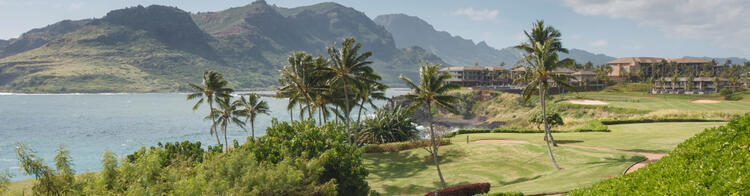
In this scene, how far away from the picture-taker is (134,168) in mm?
19594

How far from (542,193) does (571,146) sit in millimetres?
18432

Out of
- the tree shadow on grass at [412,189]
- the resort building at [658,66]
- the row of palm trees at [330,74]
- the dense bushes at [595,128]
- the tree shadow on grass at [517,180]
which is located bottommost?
the tree shadow on grass at [412,189]

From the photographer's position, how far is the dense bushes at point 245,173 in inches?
629

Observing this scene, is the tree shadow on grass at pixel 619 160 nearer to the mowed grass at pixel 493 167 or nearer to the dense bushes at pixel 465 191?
the mowed grass at pixel 493 167

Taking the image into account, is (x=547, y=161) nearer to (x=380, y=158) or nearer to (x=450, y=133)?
(x=380, y=158)

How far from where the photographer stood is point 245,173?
17.0 m

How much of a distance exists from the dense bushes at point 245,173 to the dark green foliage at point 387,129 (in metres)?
18.9

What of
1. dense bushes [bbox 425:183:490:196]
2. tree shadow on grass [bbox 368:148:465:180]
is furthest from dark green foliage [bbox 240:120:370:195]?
tree shadow on grass [bbox 368:148:465:180]

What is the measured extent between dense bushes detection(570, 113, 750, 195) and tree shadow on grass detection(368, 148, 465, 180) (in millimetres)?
22073

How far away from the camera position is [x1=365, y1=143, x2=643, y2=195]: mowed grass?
79.2 feet

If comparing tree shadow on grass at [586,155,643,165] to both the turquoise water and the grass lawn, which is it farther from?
the turquoise water

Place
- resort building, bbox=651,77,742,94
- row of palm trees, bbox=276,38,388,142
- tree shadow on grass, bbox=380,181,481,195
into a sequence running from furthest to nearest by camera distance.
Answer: resort building, bbox=651,77,742,94
row of palm trees, bbox=276,38,388,142
tree shadow on grass, bbox=380,181,481,195

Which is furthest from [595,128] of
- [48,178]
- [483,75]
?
[483,75]

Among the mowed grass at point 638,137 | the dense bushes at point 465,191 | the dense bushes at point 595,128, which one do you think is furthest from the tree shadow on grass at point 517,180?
the dense bushes at point 595,128
